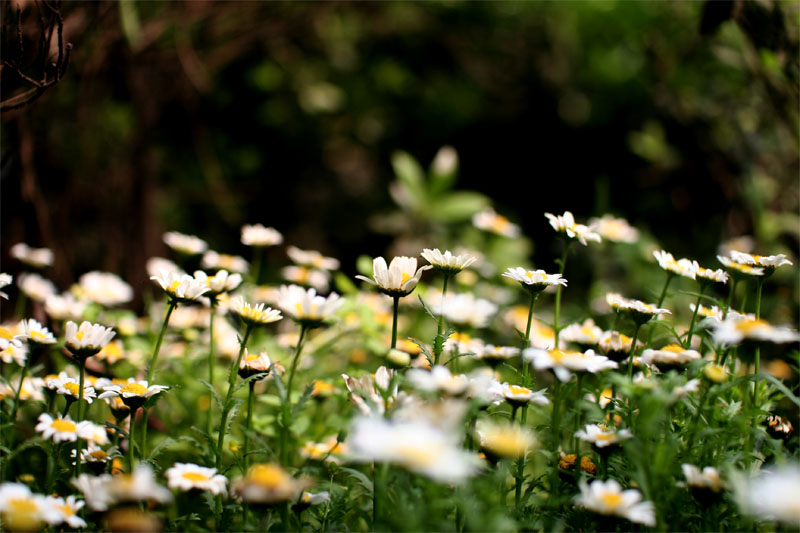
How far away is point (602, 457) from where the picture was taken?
0.84m

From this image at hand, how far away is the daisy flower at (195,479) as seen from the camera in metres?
0.76

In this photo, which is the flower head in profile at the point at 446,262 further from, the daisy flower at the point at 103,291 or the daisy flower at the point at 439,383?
the daisy flower at the point at 103,291

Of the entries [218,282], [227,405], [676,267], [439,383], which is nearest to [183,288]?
[218,282]

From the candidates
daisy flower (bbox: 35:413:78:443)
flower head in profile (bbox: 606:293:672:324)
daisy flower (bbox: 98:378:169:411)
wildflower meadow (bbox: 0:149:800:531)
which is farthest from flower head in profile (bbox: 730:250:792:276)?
daisy flower (bbox: 35:413:78:443)

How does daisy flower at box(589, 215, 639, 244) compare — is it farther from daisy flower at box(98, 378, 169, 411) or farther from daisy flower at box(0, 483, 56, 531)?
daisy flower at box(0, 483, 56, 531)

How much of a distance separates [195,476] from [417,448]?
15.2 inches

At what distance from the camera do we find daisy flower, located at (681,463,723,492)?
0.73 metres

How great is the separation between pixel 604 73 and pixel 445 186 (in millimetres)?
1083

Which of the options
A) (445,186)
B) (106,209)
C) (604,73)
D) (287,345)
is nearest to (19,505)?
(287,345)

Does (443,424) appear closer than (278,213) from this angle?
Yes

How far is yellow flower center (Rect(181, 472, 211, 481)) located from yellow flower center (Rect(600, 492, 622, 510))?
489 millimetres

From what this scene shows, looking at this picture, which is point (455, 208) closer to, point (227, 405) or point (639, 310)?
point (639, 310)

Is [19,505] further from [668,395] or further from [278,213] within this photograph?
[278,213]

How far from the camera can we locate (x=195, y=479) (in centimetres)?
78
